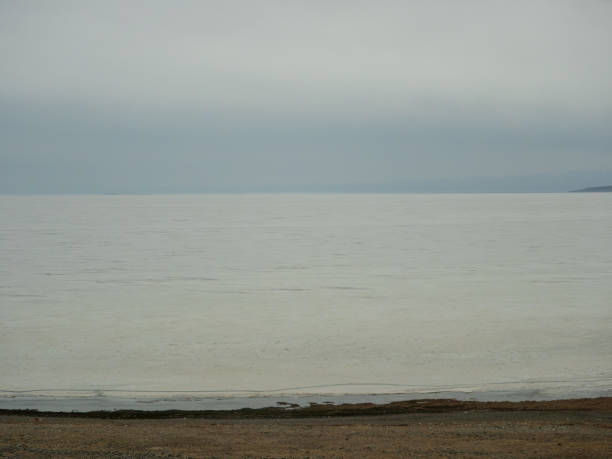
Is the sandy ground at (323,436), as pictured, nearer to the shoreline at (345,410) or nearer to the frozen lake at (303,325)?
the shoreline at (345,410)

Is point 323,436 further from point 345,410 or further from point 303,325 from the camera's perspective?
point 303,325

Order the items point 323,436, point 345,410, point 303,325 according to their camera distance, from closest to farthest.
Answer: point 323,436 → point 345,410 → point 303,325

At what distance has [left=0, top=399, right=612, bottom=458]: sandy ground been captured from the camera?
8359mm

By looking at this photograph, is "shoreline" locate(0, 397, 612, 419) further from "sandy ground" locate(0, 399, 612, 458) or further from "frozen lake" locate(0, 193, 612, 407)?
"frozen lake" locate(0, 193, 612, 407)

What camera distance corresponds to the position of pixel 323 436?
9.34 metres

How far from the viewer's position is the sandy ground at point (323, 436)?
27.4 feet

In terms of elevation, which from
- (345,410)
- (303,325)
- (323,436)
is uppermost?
(303,325)

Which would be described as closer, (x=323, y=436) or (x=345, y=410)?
(x=323, y=436)

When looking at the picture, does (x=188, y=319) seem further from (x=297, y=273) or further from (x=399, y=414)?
(x=297, y=273)

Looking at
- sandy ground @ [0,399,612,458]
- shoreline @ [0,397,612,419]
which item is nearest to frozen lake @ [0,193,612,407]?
shoreline @ [0,397,612,419]

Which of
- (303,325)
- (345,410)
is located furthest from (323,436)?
(303,325)

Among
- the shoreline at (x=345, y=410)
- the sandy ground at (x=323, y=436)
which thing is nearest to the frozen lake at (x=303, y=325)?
the shoreline at (x=345, y=410)

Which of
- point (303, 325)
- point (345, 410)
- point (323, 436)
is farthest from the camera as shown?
point (303, 325)

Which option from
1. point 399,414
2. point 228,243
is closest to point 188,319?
point 399,414
